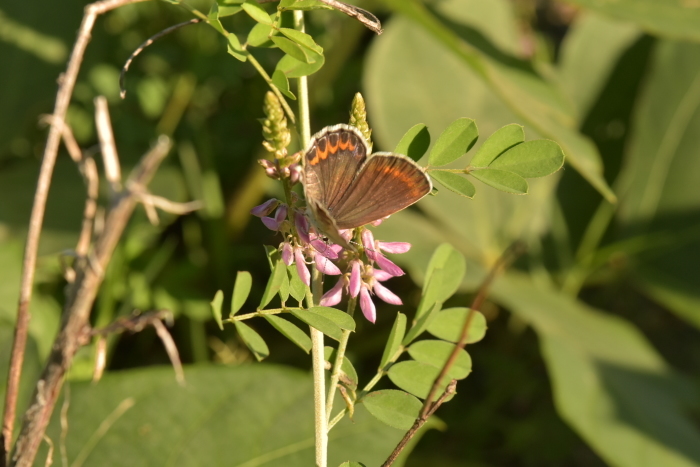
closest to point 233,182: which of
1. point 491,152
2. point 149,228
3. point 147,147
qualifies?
point 147,147

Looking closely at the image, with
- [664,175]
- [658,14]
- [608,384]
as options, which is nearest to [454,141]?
[658,14]

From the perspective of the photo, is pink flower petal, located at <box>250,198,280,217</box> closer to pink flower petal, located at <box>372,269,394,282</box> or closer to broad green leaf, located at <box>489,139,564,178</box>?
pink flower petal, located at <box>372,269,394,282</box>

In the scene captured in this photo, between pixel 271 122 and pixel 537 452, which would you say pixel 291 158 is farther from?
pixel 537 452

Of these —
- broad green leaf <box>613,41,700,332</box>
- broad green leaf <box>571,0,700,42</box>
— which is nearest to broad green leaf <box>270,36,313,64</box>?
broad green leaf <box>571,0,700,42</box>

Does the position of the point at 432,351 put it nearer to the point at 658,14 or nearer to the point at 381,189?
the point at 381,189

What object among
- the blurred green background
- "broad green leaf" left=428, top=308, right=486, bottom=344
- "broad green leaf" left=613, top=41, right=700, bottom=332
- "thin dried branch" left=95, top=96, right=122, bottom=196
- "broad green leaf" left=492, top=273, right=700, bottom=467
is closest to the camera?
"broad green leaf" left=428, top=308, right=486, bottom=344
